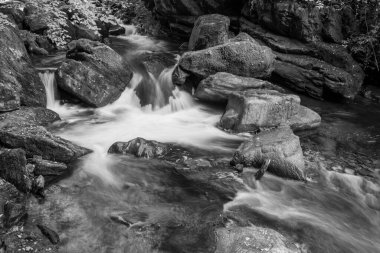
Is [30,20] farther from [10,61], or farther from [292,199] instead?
[292,199]

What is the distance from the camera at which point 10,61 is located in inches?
346

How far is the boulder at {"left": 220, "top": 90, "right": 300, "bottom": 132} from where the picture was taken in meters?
8.91

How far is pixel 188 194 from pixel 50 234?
2366 millimetres

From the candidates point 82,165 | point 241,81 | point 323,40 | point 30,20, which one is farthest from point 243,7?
point 82,165

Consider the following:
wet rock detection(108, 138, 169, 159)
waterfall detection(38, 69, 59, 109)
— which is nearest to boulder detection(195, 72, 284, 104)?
wet rock detection(108, 138, 169, 159)

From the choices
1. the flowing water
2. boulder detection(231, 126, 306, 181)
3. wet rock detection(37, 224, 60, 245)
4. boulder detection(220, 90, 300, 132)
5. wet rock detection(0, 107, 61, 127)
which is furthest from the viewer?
boulder detection(220, 90, 300, 132)

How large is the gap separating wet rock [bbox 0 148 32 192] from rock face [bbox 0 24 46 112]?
2.60 m

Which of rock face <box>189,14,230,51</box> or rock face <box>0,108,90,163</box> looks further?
rock face <box>189,14,230,51</box>

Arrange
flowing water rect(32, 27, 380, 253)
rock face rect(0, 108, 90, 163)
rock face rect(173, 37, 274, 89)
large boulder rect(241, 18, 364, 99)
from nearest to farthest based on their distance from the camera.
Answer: flowing water rect(32, 27, 380, 253), rock face rect(0, 108, 90, 163), rock face rect(173, 37, 274, 89), large boulder rect(241, 18, 364, 99)

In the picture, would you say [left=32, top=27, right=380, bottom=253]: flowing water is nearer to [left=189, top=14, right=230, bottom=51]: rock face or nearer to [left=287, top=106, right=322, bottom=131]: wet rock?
[left=287, top=106, right=322, bottom=131]: wet rock

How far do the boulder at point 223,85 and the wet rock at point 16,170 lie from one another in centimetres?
571

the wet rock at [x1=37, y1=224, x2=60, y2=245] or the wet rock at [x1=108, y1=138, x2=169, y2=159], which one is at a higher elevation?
the wet rock at [x1=108, y1=138, x2=169, y2=159]

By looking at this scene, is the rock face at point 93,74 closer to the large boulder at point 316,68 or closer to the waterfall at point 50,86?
the waterfall at point 50,86

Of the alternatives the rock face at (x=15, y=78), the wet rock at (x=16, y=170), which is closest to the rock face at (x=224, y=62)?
the rock face at (x=15, y=78)
